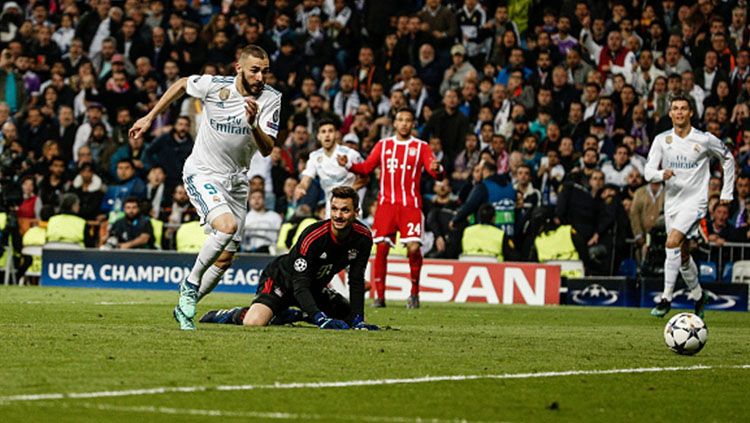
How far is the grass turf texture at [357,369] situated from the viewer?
7.02m

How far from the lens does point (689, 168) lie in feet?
57.4

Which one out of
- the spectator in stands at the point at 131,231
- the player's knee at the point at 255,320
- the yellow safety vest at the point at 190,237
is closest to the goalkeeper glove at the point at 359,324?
the player's knee at the point at 255,320

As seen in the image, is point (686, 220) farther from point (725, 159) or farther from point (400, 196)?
point (400, 196)

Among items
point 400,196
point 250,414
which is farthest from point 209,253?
point 400,196

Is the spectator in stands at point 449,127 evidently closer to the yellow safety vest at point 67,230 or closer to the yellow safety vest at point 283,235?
the yellow safety vest at point 283,235

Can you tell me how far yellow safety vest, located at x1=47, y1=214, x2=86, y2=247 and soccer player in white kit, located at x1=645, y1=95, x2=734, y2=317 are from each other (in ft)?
35.4

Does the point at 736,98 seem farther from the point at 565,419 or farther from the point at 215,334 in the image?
the point at 565,419

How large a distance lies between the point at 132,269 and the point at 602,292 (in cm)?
755

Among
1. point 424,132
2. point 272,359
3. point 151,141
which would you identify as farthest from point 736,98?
point 272,359

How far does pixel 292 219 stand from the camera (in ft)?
76.2

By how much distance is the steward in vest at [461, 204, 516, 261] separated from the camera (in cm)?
2197

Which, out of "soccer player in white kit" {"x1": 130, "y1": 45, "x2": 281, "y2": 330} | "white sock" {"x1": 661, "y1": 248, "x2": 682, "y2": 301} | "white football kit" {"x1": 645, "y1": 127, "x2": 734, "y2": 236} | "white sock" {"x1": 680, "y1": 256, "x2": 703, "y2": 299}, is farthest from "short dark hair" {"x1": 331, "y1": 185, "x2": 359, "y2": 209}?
"white sock" {"x1": 680, "y1": 256, "x2": 703, "y2": 299}

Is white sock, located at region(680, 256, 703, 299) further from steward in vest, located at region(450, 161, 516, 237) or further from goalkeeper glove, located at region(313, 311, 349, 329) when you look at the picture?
goalkeeper glove, located at region(313, 311, 349, 329)

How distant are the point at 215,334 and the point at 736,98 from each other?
46.8 feet
